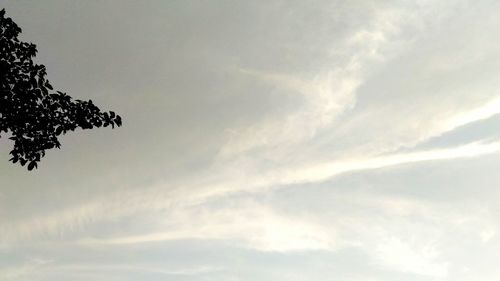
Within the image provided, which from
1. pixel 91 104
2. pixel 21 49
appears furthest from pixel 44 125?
pixel 21 49

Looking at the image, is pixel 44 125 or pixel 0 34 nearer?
pixel 0 34

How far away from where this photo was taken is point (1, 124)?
13.9m

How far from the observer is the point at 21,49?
13656 millimetres

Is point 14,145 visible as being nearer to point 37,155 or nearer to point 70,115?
point 37,155

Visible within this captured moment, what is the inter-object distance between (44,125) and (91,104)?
1789 millimetres

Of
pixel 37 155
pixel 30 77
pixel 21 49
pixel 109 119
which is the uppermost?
pixel 21 49

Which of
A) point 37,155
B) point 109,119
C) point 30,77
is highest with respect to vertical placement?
point 30,77

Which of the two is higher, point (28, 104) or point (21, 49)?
point (21, 49)

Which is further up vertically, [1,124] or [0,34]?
[0,34]

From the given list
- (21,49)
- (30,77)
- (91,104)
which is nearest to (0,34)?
(21,49)

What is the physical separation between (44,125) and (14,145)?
128 cm

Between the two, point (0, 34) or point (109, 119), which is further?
point (109, 119)

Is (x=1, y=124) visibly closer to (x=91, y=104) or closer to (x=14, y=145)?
(x=14, y=145)

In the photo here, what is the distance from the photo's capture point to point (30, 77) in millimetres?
13656
